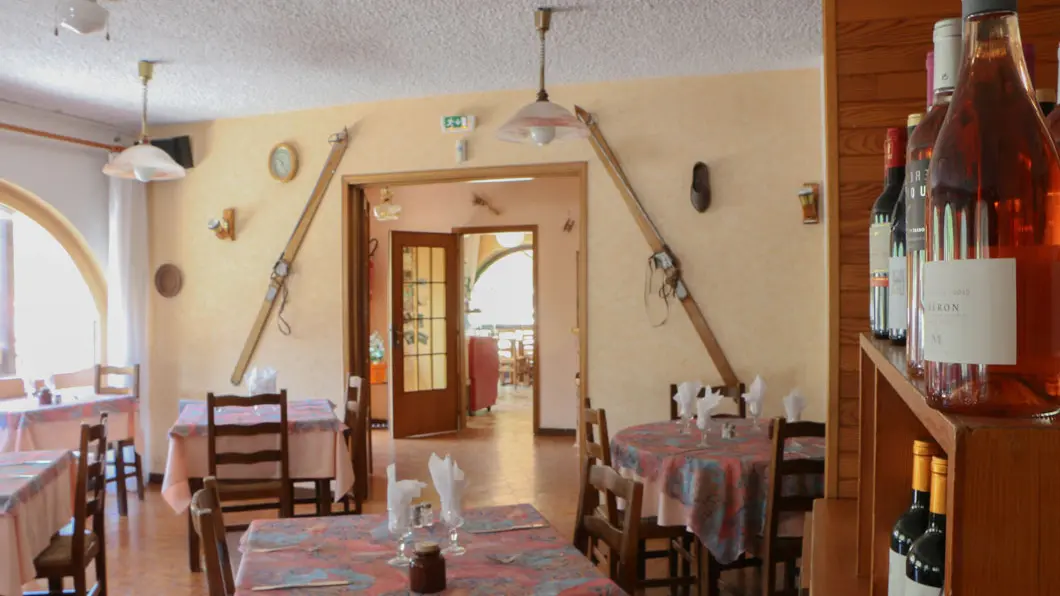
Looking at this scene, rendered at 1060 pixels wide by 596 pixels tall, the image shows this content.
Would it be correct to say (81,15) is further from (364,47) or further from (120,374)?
(120,374)

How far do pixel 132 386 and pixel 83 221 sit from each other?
1.36m

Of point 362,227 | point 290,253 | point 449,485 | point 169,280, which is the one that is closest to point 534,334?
point 362,227

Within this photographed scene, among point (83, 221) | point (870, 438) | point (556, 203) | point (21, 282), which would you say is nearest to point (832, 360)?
point (870, 438)

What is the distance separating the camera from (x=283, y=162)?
6.02 m

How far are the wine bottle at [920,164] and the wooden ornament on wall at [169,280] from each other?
627 centimetres

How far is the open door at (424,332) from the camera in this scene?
26.8 feet

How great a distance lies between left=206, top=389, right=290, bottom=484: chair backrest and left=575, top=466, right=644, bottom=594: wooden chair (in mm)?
1966

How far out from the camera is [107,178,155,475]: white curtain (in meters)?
6.29

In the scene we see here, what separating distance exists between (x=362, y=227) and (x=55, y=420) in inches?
93.3

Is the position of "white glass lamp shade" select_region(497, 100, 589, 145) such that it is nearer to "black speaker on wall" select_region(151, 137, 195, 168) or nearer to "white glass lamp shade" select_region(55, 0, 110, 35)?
"white glass lamp shade" select_region(55, 0, 110, 35)

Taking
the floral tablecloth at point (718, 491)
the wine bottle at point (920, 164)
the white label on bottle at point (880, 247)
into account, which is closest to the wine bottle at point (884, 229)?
the white label on bottle at point (880, 247)

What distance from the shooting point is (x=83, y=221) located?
623 cm

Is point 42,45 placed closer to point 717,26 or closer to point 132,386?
point 132,386

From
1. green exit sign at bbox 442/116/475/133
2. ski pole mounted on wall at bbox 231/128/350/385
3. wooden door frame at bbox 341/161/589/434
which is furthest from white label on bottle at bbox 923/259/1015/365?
ski pole mounted on wall at bbox 231/128/350/385
